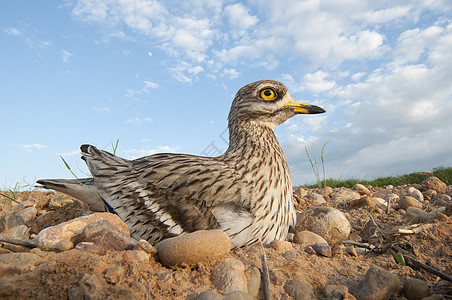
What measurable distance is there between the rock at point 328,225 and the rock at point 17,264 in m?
2.72

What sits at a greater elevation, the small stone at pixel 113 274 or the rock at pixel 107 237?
the rock at pixel 107 237

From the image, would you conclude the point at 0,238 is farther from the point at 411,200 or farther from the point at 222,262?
the point at 411,200

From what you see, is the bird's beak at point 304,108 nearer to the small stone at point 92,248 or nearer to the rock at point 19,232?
the small stone at point 92,248

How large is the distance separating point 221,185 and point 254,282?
4.16 feet

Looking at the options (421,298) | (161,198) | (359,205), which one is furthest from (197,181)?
(359,205)

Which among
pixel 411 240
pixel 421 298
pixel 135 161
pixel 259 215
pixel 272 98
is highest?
pixel 272 98

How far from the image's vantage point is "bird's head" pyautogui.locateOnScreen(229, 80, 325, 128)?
3.86 m

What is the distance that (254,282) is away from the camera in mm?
1892

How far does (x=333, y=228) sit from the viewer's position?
11.5ft

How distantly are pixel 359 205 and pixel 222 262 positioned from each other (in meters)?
3.93

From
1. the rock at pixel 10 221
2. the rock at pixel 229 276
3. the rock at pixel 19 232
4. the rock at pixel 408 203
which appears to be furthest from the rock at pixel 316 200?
the rock at pixel 10 221

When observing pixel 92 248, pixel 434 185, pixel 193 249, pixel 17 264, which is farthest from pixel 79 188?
pixel 434 185

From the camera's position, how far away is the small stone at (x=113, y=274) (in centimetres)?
164

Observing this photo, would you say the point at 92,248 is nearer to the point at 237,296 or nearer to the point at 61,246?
the point at 61,246
